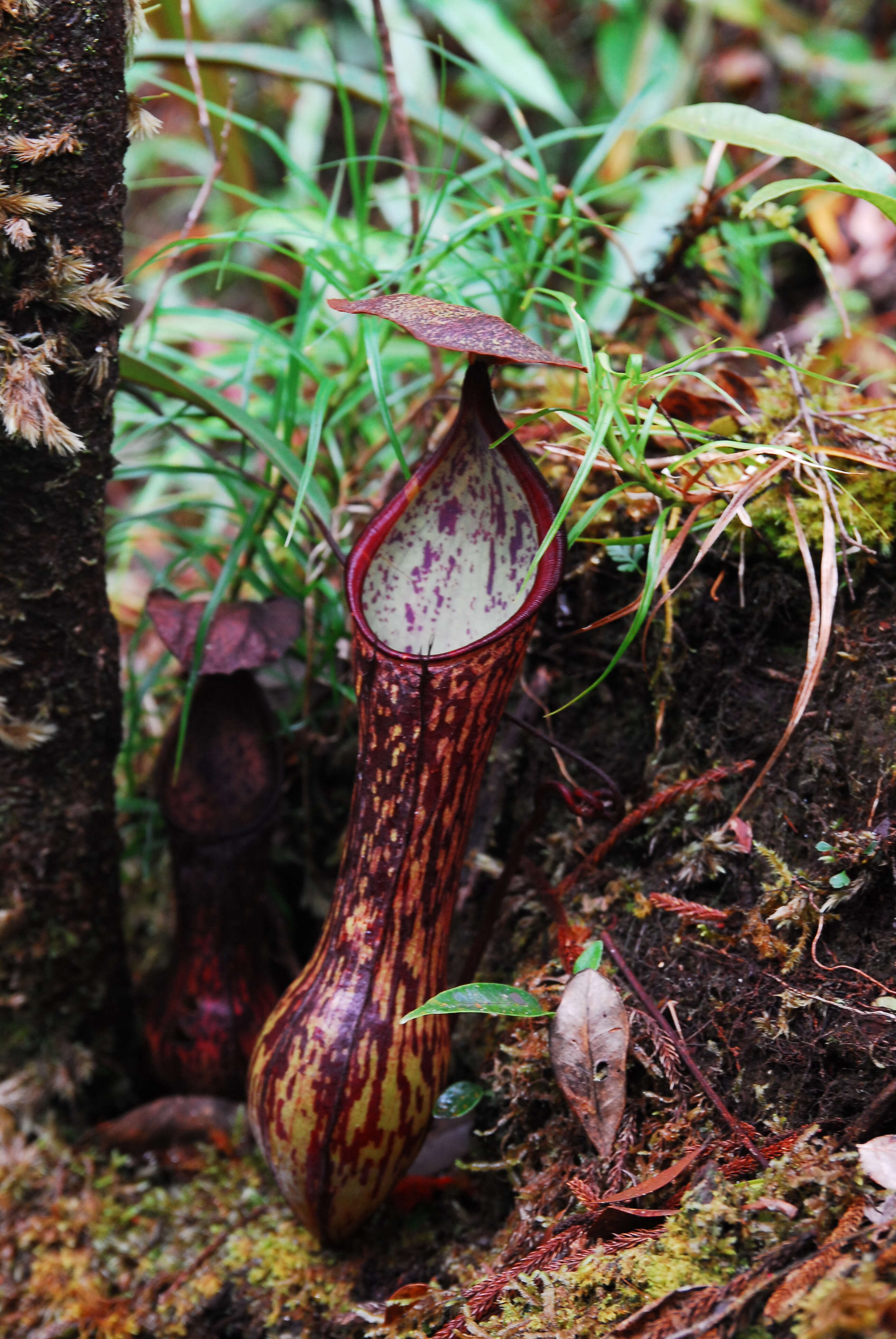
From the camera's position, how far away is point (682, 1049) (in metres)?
0.99

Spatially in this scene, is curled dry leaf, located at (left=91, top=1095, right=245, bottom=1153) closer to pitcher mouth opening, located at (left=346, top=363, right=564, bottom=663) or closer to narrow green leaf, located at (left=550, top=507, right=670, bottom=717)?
pitcher mouth opening, located at (left=346, top=363, right=564, bottom=663)

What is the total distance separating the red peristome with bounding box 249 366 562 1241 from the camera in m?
1.04

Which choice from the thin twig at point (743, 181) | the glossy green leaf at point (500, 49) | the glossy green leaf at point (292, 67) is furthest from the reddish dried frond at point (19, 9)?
the glossy green leaf at point (500, 49)

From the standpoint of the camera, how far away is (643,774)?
1.27 metres

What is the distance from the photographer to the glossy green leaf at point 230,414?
126 cm

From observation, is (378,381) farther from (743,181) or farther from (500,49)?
(500,49)

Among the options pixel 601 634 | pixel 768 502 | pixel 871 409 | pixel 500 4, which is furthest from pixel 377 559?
pixel 500 4

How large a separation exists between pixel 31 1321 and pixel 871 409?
1639 millimetres

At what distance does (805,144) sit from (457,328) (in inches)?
19.4

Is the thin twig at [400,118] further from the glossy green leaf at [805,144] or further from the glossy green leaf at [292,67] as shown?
the glossy green leaf at [805,144]

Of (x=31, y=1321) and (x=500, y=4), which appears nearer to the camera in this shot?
(x=31, y=1321)

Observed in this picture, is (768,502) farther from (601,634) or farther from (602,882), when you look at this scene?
(602,882)

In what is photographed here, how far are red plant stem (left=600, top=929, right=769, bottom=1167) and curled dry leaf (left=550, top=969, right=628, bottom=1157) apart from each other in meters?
0.04

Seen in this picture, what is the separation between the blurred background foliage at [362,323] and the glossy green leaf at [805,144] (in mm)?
190
